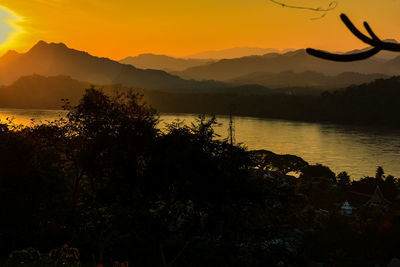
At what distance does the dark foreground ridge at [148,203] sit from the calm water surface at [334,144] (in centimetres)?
6338

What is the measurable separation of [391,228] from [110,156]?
738 inches

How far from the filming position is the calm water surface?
10050 cm

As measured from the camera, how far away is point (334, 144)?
127188 millimetres

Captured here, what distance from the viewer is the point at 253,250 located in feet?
55.5

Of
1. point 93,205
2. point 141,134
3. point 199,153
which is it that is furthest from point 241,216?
point 93,205

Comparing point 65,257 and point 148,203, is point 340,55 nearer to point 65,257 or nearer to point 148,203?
point 65,257

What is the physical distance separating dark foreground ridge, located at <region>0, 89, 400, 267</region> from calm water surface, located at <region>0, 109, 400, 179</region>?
6338cm

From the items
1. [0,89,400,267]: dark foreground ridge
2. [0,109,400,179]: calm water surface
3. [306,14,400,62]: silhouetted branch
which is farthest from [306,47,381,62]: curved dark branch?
[0,109,400,179]: calm water surface

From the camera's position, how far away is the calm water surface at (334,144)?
100500 millimetres

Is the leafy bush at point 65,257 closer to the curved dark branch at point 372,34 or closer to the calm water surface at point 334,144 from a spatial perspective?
the curved dark branch at point 372,34

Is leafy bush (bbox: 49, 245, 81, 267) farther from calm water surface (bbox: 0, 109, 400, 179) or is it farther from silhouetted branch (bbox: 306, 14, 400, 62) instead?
calm water surface (bbox: 0, 109, 400, 179)

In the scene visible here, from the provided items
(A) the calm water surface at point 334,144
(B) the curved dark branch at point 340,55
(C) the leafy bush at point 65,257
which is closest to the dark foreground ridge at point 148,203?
(C) the leafy bush at point 65,257

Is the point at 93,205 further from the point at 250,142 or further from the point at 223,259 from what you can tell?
the point at 250,142

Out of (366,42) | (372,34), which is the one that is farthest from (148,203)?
(372,34)
